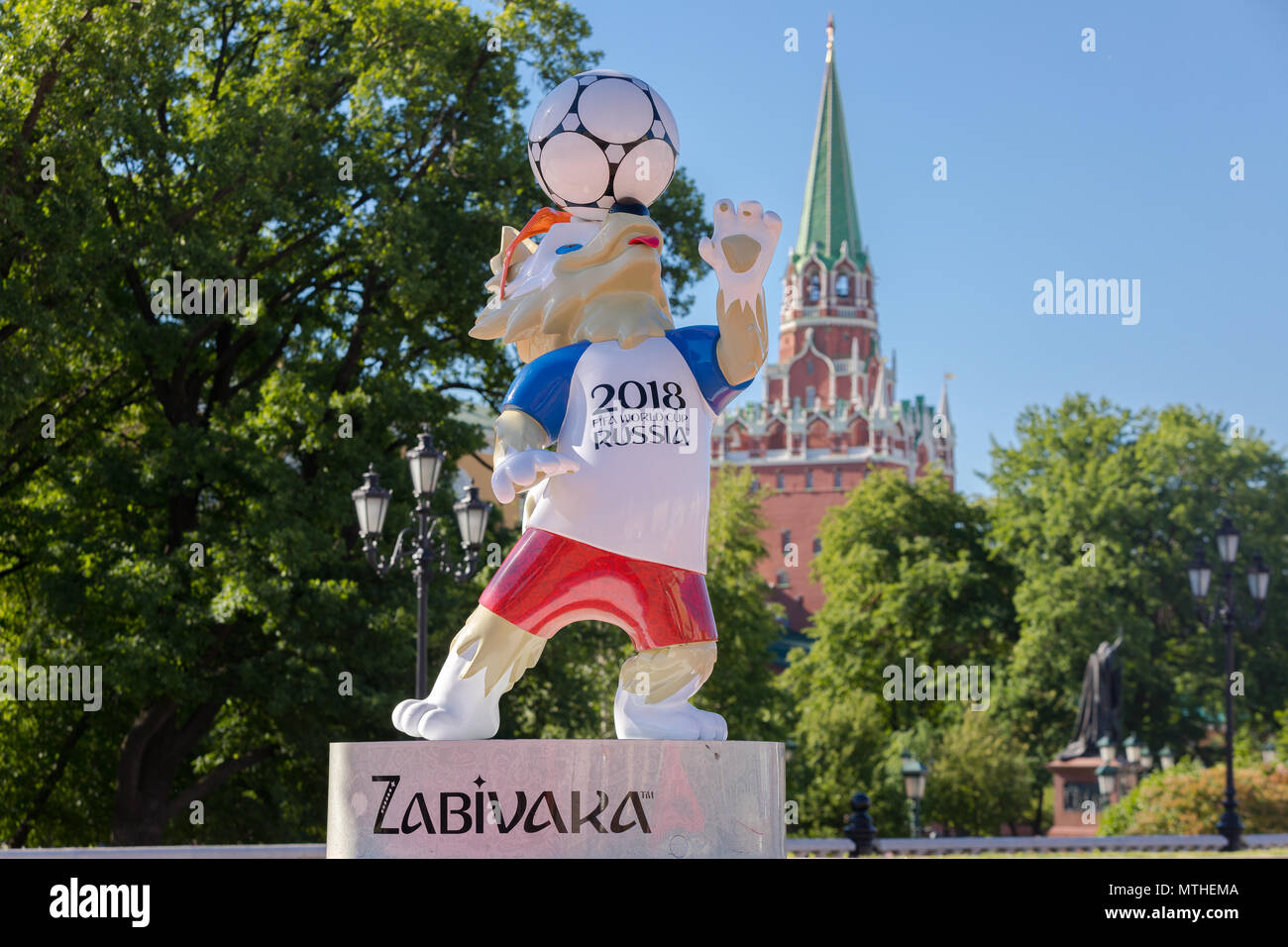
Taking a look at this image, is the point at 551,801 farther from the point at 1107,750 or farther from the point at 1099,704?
the point at 1099,704

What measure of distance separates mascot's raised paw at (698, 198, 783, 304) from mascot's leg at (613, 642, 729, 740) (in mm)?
1585

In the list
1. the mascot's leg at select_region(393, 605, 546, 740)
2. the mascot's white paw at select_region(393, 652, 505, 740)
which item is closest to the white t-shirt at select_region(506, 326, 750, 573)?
the mascot's leg at select_region(393, 605, 546, 740)

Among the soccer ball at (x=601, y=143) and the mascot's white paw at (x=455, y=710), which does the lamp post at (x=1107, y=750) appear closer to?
the soccer ball at (x=601, y=143)

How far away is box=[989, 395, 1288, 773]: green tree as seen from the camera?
33875mm

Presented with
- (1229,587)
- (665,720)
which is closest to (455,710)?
(665,720)

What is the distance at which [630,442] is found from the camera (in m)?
6.70

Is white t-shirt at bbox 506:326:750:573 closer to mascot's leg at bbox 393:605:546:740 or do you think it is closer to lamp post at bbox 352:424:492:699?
mascot's leg at bbox 393:605:546:740

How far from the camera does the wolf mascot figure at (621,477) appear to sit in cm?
667

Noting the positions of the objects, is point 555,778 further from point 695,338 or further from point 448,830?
point 695,338

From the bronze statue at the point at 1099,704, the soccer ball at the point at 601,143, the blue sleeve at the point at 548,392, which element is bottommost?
the bronze statue at the point at 1099,704

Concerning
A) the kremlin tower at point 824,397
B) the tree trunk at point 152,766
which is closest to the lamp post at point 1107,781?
the tree trunk at point 152,766

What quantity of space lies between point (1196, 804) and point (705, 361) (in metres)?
16.3

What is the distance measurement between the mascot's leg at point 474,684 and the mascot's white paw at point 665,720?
0.48 meters

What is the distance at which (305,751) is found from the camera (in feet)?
57.8
